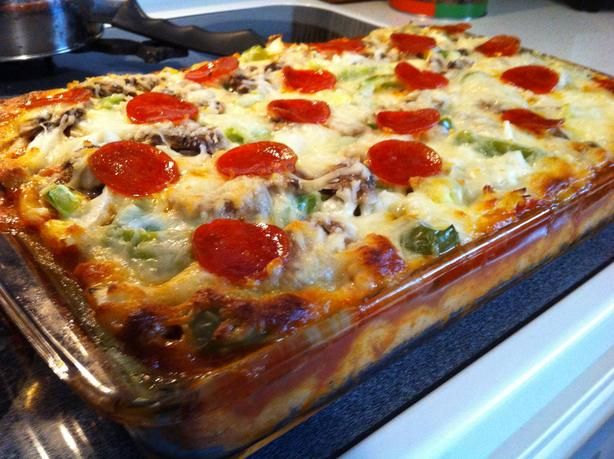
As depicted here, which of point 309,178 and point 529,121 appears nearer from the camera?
point 309,178

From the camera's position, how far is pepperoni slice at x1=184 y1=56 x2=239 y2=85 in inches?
56.2

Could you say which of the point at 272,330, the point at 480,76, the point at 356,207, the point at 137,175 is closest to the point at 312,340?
the point at 272,330

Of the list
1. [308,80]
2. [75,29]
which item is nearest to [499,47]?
[308,80]

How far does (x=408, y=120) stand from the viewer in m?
1.28

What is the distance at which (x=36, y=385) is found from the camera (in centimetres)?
86

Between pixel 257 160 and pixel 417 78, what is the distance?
2.00 feet

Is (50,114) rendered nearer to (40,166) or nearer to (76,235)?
(40,166)

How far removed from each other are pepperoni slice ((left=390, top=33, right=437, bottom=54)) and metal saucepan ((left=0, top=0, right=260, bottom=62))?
1.35 feet

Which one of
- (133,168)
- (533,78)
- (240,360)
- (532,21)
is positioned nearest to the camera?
(240,360)

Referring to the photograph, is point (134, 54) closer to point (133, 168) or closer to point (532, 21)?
point (133, 168)

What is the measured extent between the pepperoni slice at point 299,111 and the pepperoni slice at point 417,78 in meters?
0.28

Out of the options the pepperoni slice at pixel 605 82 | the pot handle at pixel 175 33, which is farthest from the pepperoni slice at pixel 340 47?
the pepperoni slice at pixel 605 82

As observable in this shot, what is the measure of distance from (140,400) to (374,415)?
37 centimetres

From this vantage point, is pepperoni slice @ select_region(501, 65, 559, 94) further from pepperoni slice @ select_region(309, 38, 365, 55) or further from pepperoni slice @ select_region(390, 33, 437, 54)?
pepperoni slice @ select_region(309, 38, 365, 55)
